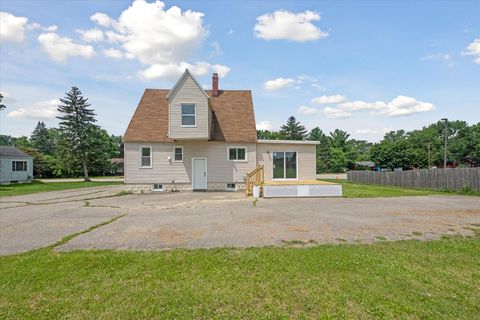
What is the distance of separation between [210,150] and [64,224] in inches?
431

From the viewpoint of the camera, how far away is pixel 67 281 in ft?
13.2

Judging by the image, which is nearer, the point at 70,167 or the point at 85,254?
the point at 85,254

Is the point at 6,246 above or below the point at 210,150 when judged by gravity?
below

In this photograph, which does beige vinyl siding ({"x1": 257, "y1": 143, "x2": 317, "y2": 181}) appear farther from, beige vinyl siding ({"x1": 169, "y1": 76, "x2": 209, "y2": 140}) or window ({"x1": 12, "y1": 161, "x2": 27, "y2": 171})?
window ({"x1": 12, "y1": 161, "x2": 27, "y2": 171})

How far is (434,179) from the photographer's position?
19766 millimetres

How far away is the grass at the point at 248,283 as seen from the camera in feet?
10.6

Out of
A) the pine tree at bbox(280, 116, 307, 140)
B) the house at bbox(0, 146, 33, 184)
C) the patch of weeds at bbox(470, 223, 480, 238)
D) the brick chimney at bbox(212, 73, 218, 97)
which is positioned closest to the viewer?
the patch of weeds at bbox(470, 223, 480, 238)

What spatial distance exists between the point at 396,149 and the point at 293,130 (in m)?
25.8

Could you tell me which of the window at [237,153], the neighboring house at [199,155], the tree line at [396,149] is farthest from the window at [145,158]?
the tree line at [396,149]

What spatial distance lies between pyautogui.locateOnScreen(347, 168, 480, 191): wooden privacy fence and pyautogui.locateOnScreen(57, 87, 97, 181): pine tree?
3197 cm

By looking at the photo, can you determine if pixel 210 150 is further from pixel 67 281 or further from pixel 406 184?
pixel 406 184

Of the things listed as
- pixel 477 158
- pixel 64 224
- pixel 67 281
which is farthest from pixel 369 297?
pixel 477 158

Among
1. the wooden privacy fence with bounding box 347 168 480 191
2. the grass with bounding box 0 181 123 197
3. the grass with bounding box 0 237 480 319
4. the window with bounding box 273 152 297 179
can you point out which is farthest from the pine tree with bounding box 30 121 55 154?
the grass with bounding box 0 237 480 319

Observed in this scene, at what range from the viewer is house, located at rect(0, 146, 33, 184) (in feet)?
95.6
